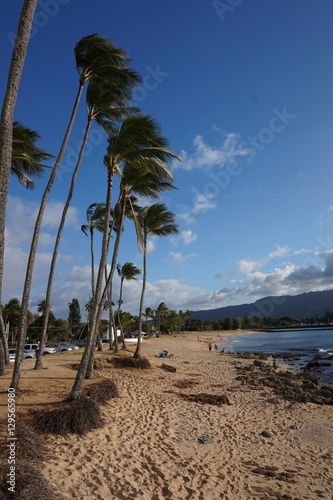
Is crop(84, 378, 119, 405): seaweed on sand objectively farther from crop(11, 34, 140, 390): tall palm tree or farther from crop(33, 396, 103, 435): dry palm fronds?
crop(11, 34, 140, 390): tall palm tree

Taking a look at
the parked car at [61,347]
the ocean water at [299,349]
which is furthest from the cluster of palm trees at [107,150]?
the parked car at [61,347]

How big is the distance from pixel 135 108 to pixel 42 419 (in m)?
10.3

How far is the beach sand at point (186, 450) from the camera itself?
4754 millimetres

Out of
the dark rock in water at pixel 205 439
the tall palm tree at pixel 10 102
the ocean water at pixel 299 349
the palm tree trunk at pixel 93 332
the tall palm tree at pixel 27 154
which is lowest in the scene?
the ocean water at pixel 299 349

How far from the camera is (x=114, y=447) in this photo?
5934mm

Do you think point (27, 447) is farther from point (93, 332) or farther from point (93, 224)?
point (93, 224)

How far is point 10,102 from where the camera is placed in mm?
5375

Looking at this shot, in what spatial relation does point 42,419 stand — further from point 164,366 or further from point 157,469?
point 164,366

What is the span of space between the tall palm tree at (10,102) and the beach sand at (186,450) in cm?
365

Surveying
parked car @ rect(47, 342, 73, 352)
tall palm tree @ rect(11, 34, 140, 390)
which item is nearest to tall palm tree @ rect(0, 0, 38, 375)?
tall palm tree @ rect(11, 34, 140, 390)

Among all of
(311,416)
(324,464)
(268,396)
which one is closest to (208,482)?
(324,464)

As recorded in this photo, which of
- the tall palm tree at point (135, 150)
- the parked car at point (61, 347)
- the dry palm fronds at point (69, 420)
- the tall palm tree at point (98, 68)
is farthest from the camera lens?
the parked car at point (61, 347)

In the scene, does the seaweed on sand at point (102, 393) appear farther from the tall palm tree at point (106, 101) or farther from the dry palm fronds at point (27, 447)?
the tall palm tree at point (106, 101)

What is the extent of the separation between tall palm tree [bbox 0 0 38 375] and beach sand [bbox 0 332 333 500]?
3647mm
